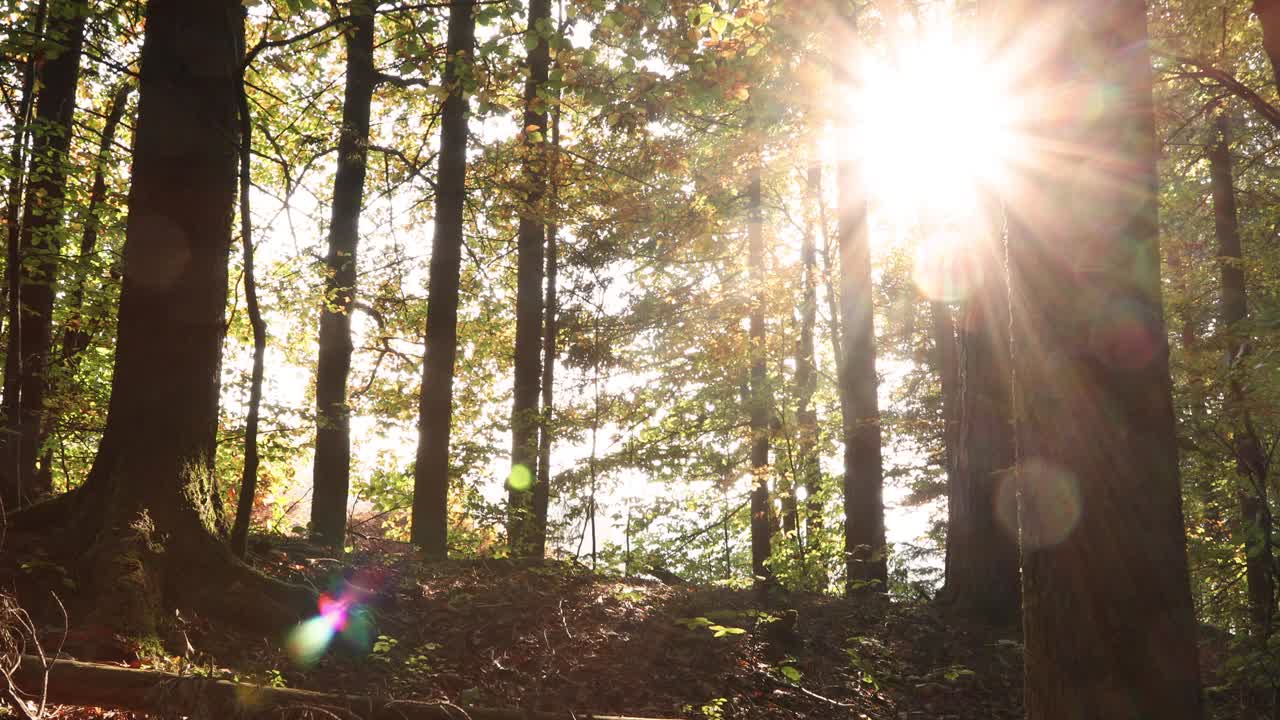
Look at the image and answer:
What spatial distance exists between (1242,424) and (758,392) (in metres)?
8.23

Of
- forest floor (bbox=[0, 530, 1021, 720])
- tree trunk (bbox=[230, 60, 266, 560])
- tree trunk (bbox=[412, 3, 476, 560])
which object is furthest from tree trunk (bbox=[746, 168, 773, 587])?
tree trunk (bbox=[230, 60, 266, 560])

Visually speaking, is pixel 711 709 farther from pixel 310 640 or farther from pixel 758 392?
pixel 758 392

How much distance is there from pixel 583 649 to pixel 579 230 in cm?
768

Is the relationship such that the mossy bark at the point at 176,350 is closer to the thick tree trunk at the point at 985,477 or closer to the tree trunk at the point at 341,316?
the tree trunk at the point at 341,316

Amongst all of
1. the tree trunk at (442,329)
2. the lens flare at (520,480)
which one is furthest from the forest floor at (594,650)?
the lens flare at (520,480)

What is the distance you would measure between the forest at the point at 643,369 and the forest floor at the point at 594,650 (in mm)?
43

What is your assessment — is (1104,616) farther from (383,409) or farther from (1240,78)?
(383,409)

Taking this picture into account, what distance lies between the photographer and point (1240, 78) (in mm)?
10227

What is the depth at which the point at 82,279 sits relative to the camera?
930 cm

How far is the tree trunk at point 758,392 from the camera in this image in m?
13.4

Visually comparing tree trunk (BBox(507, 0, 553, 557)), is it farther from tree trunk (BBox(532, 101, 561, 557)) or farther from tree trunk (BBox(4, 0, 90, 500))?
tree trunk (BBox(4, 0, 90, 500))

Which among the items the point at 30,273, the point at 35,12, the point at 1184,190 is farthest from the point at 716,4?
the point at 1184,190

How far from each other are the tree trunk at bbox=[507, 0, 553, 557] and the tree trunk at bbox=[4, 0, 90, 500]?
189 inches

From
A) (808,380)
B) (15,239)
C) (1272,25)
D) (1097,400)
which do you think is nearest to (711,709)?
(1097,400)
